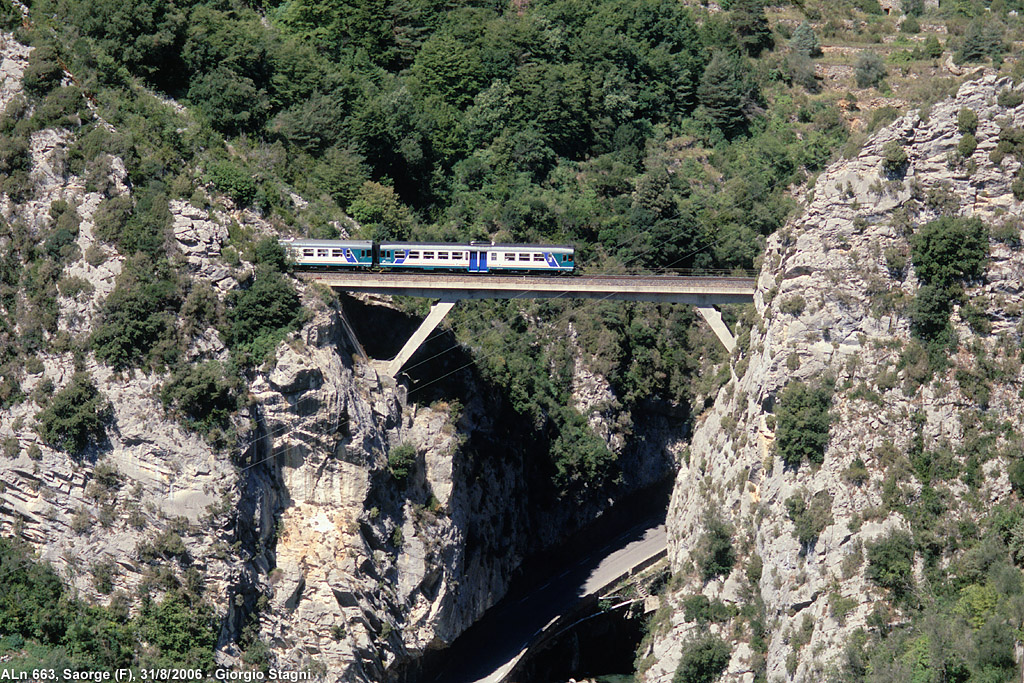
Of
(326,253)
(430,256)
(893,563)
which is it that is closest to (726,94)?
(430,256)

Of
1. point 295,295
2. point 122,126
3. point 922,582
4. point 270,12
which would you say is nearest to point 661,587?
point 922,582

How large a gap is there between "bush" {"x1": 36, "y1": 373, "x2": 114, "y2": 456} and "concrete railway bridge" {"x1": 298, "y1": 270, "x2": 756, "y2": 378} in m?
13.3

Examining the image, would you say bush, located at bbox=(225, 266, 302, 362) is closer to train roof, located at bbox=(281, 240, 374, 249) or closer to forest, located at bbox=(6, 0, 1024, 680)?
forest, located at bbox=(6, 0, 1024, 680)

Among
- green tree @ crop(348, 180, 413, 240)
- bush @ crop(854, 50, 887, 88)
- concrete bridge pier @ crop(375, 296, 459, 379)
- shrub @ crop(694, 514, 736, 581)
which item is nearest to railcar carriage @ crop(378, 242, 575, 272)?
concrete bridge pier @ crop(375, 296, 459, 379)

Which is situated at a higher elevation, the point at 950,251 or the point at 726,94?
the point at 726,94

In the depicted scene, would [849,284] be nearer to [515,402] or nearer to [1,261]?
[515,402]

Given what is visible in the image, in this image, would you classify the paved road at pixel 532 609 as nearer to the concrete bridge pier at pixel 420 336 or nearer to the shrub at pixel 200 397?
the concrete bridge pier at pixel 420 336

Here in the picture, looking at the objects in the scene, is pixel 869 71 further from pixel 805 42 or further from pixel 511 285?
pixel 511 285

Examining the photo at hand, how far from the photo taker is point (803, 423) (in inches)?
3071

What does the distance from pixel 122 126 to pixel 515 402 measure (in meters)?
29.2

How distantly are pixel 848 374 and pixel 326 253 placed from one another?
2968cm

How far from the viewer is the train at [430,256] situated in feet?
272

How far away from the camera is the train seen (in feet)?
272

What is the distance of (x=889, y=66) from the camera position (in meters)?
112
